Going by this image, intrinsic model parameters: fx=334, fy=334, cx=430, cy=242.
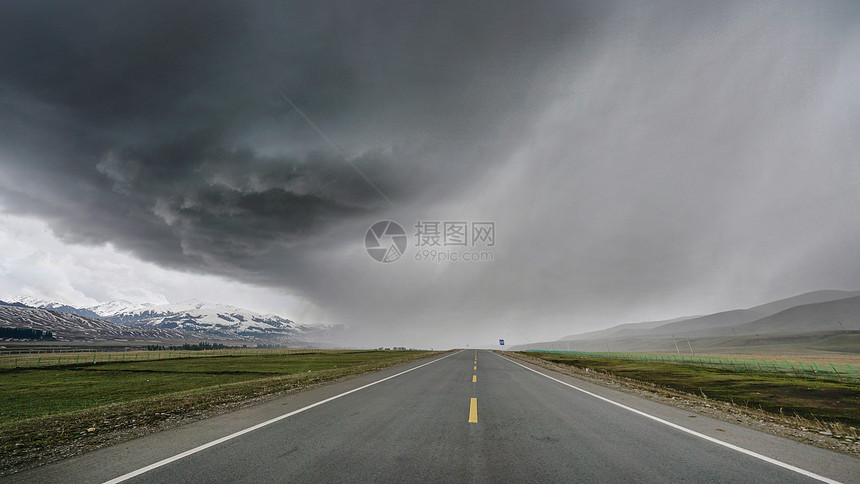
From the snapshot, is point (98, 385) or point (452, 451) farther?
point (98, 385)

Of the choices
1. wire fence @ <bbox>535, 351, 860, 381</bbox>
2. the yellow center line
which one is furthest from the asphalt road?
wire fence @ <bbox>535, 351, 860, 381</bbox>

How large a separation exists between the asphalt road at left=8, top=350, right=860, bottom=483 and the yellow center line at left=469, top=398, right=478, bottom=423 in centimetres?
3

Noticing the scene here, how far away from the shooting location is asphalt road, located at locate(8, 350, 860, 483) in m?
4.43

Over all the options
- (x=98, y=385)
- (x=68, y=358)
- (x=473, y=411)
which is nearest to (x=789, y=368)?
(x=473, y=411)

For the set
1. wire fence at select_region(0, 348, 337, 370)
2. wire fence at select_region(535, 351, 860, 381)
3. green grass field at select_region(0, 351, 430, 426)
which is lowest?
wire fence at select_region(0, 348, 337, 370)

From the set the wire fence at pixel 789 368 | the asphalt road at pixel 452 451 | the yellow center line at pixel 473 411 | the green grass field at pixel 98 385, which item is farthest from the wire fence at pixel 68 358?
the wire fence at pixel 789 368

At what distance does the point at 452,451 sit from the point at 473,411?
362 centimetres

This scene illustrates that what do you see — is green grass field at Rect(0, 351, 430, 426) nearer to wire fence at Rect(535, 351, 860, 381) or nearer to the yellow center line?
the yellow center line

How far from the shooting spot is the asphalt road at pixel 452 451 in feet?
14.5

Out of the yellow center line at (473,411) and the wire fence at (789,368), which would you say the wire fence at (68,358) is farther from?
the wire fence at (789,368)

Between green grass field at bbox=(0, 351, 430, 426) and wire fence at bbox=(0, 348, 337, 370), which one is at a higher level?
green grass field at bbox=(0, 351, 430, 426)

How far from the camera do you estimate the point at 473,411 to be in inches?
343

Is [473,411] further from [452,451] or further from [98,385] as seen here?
[98,385]

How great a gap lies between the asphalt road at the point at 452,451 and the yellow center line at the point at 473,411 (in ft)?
0.08
